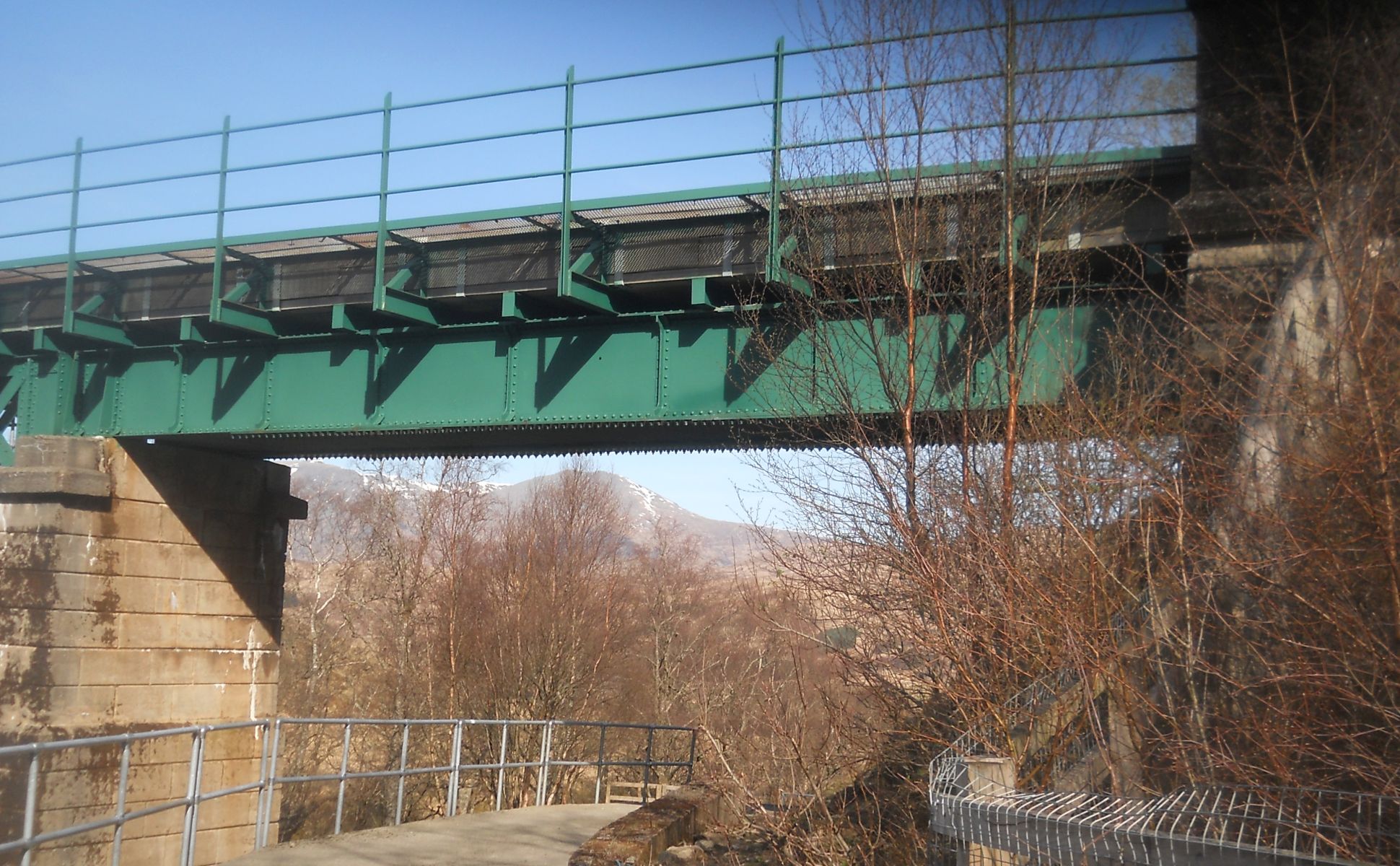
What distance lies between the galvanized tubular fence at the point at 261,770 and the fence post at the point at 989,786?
16.7ft

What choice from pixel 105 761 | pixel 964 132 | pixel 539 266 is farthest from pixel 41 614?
pixel 964 132

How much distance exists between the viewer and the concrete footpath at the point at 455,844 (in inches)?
396

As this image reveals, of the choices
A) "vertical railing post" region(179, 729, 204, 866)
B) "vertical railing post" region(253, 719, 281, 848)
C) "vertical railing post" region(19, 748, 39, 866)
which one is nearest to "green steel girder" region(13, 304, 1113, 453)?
"vertical railing post" region(253, 719, 281, 848)

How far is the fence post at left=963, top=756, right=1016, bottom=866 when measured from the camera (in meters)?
4.66

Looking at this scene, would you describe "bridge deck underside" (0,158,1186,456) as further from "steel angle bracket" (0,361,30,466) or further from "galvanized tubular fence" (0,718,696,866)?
"galvanized tubular fence" (0,718,696,866)

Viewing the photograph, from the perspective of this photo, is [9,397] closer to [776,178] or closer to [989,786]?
[776,178]

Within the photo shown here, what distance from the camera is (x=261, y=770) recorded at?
38.9 ft

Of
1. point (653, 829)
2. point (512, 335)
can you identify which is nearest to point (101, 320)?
point (512, 335)

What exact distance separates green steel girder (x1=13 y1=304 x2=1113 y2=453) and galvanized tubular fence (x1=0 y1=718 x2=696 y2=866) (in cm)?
374

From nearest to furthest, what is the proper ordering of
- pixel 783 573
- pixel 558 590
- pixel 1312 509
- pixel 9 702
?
pixel 1312 509 → pixel 783 573 → pixel 9 702 → pixel 558 590

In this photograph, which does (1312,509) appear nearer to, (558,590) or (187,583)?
(187,583)

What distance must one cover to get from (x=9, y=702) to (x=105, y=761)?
1428mm

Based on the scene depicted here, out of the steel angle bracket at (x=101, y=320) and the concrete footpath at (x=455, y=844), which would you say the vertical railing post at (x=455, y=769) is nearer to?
the concrete footpath at (x=455, y=844)

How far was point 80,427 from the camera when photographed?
1691cm
